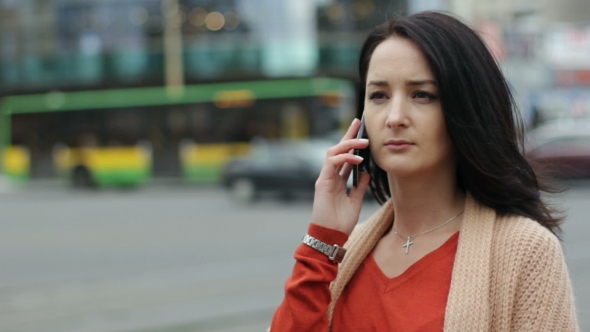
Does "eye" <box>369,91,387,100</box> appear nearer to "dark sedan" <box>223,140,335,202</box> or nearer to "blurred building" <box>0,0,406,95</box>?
"dark sedan" <box>223,140,335,202</box>

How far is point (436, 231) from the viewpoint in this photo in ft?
6.43

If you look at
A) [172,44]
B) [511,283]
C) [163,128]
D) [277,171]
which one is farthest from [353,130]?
[172,44]

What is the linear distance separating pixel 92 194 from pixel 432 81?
86.8ft

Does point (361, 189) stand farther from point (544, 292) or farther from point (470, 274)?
point (544, 292)

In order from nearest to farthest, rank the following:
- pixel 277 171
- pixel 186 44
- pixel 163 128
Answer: pixel 277 171, pixel 163 128, pixel 186 44

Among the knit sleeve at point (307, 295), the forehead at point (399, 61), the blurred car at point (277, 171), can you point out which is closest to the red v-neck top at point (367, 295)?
the knit sleeve at point (307, 295)

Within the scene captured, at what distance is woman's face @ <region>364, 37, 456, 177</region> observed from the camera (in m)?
1.84

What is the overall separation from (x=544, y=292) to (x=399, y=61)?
0.60m

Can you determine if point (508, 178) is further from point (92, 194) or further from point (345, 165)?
point (92, 194)

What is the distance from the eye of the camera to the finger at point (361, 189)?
2027 millimetres

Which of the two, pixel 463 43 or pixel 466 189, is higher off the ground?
pixel 463 43

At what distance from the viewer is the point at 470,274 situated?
5.74 feet

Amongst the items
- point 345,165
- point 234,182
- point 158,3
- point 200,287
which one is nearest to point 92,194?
point 234,182

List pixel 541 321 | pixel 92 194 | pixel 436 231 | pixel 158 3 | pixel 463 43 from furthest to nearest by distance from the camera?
pixel 158 3 → pixel 92 194 → pixel 436 231 → pixel 463 43 → pixel 541 321
